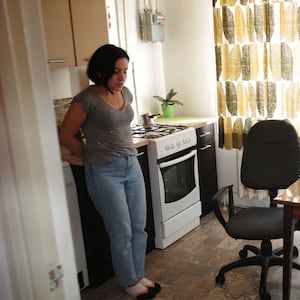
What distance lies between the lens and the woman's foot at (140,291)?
2383 millimetres

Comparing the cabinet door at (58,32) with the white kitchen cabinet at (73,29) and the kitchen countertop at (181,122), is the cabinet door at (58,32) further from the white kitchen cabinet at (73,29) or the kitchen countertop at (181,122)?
the kitchen countertop at (181,122)

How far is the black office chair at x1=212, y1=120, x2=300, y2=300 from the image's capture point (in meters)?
2.39

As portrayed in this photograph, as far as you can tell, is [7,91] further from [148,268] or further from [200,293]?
[148,268]

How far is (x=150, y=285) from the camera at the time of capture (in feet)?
8.02

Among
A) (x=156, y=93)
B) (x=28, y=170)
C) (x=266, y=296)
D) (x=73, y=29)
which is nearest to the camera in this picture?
(x=28, y=170)

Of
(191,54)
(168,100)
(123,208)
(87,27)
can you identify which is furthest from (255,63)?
(123,208)

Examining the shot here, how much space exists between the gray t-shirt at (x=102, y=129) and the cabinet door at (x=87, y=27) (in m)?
0.53

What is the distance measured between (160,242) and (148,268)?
0.30 meters

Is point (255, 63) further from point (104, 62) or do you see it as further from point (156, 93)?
point (104, 62)

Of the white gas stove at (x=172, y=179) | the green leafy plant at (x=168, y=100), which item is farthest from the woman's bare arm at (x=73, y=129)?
the green leafy plant at (x=168, y=100)

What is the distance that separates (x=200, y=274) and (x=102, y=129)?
47.2 inches

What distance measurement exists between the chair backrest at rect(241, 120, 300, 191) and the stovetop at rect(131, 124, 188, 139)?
687mm

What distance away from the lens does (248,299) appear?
7.59ft

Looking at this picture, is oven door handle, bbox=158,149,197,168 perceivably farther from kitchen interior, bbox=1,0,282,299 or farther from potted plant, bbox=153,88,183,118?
potted plant, bbox=153,88,183,118
